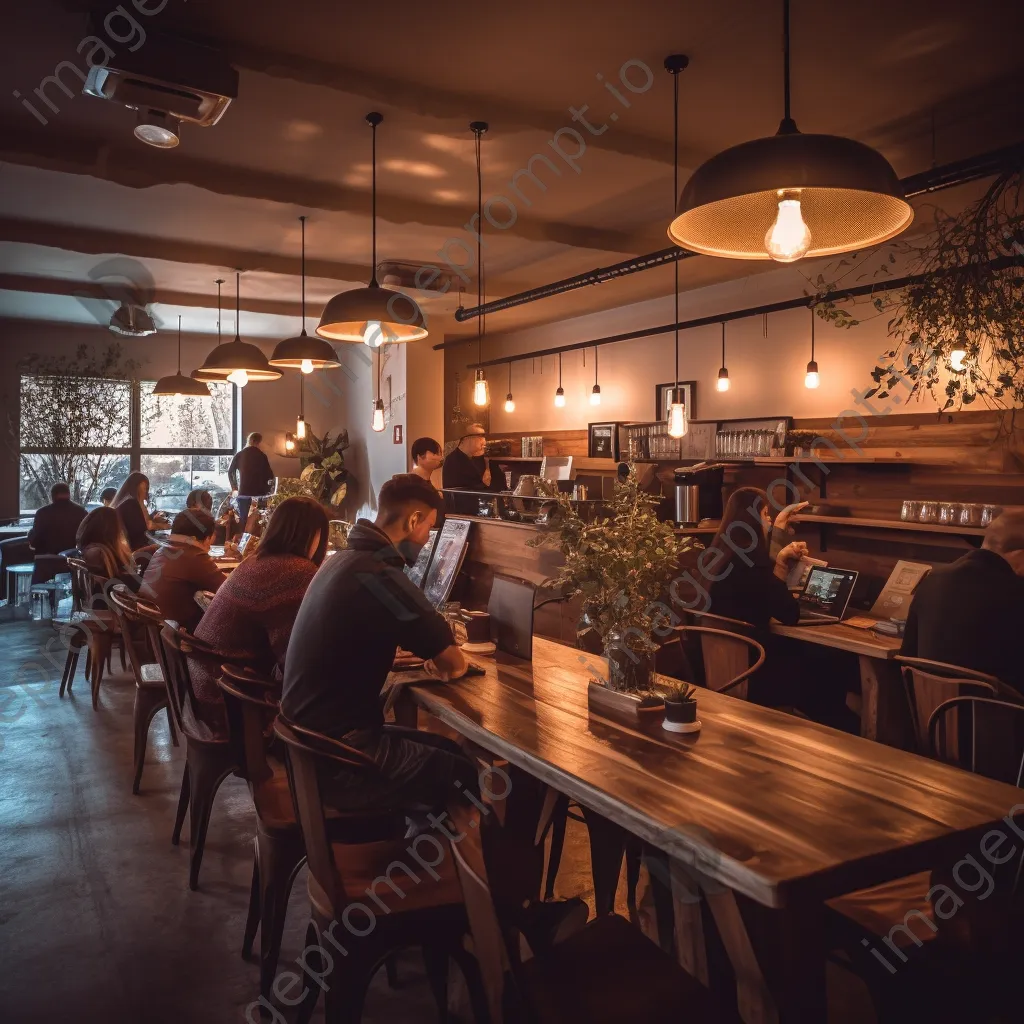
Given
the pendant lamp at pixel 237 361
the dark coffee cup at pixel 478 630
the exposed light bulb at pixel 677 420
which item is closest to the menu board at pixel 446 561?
the dark coffee cup at pixel 478 630

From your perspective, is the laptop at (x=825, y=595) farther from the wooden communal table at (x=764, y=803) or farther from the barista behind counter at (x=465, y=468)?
the barista behind counter at (x=465, y=468)

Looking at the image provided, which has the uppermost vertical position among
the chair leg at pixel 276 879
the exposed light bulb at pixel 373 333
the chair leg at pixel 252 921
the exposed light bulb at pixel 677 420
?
the exposed light bulb at pixel 373 333

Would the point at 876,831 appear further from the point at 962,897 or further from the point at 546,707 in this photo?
the point at 546,707

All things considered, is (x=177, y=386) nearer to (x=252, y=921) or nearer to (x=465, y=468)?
(x=465, y=468)

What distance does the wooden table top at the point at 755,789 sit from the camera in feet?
5.03

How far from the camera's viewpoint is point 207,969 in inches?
107

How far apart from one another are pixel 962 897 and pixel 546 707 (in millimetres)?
1150

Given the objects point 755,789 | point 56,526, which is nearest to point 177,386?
point 56,526

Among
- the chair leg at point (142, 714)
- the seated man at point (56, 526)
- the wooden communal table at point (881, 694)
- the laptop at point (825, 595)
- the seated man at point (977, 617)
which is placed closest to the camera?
the seated man at point (977, 617)

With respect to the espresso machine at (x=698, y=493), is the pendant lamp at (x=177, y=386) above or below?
above

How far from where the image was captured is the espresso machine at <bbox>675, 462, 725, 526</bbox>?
619cm

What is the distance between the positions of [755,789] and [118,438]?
1149 cm

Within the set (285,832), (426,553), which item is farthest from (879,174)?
(426,553)

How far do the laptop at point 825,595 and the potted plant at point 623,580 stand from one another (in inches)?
84.0
